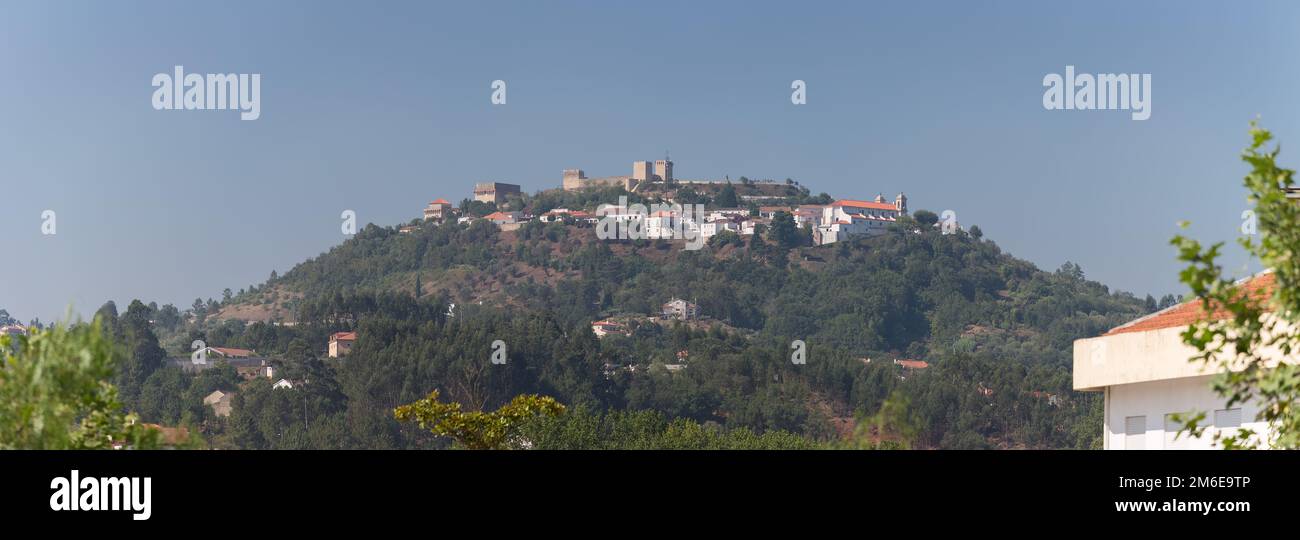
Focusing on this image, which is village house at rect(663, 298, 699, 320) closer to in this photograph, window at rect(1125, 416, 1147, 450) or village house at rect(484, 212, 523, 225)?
village house at rect(484, 212, 523, 225)

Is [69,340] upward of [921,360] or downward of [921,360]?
upward

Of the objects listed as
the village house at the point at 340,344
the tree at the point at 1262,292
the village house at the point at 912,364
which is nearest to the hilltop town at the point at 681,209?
the village house at the point at 912,364

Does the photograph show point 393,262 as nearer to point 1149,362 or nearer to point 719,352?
point 719,352

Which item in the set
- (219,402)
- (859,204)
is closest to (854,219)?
(859,204)

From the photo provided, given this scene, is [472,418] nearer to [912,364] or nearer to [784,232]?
[912,364]

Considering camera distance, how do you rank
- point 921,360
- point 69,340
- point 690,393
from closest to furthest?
point 69,340 < point 690,393 < point 921,360
